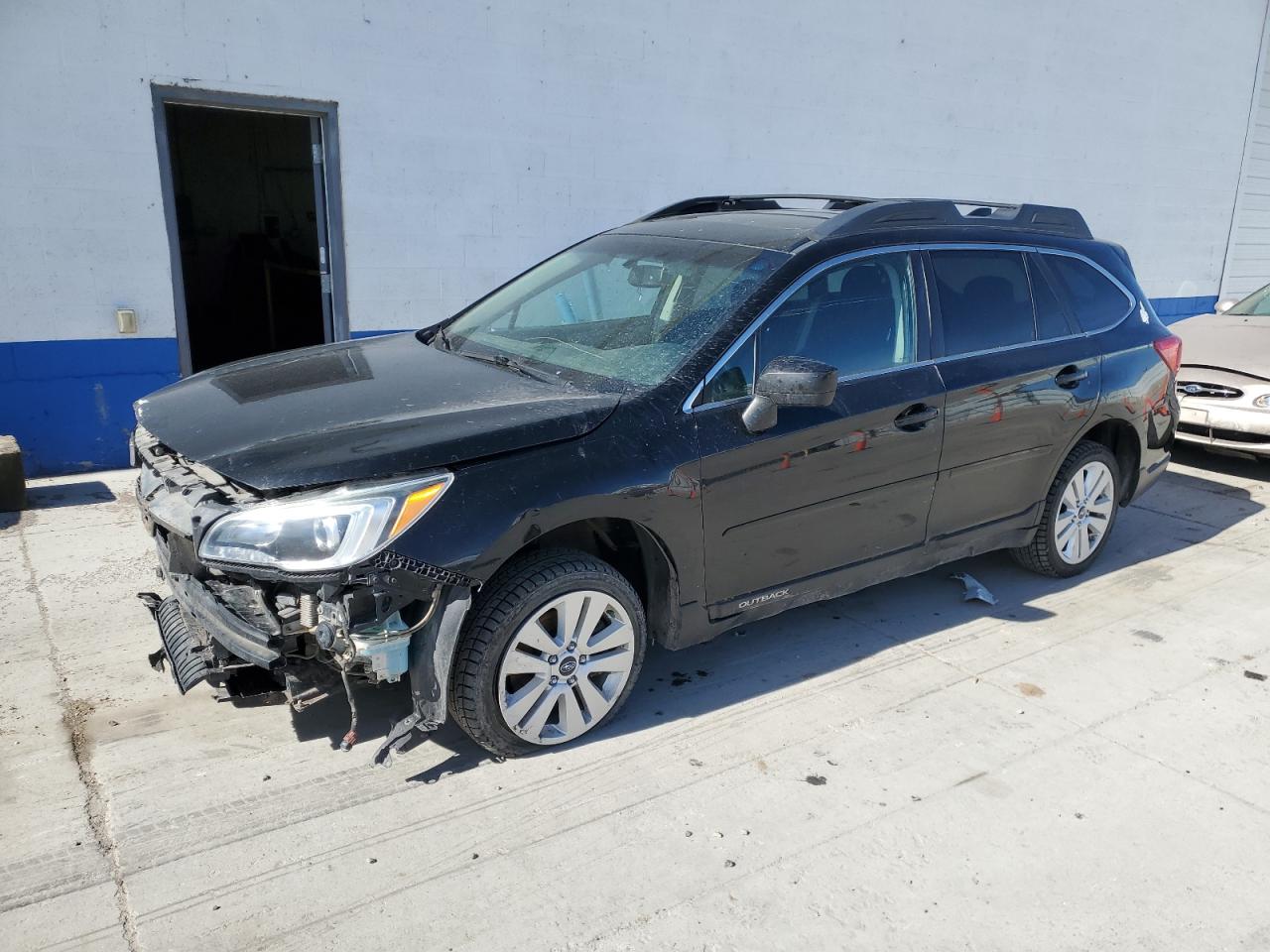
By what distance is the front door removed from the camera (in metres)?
3.60

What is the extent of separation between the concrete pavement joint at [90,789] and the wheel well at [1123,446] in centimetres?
453

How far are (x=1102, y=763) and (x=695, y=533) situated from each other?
1643 millimetres

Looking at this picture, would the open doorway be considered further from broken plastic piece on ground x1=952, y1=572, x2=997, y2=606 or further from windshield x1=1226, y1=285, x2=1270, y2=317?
windshield x1=1226, y1=285, x2=1270, y2=317

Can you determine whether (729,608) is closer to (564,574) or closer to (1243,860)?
(564,574)

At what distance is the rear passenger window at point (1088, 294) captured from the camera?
486 centimetres

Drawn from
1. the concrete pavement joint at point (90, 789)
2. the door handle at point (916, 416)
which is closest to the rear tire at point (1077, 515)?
the door handle at point (916, 416)

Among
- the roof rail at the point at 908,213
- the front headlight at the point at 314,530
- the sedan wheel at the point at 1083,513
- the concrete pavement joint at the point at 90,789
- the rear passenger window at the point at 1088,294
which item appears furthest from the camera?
the sedan wheel at the point at 1083,513

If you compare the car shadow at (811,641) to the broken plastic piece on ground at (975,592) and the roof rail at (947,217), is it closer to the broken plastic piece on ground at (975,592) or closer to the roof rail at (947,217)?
the broken plastic piece on ground at (975,592)

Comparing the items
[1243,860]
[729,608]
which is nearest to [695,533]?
[729,608]

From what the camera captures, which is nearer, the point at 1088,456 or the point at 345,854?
the point at 345,854

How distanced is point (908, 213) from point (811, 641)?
189cm

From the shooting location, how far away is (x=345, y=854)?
296 cm

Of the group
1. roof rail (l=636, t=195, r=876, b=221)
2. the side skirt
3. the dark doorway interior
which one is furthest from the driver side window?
the dark doorway interior

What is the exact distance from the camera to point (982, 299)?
446 cm
